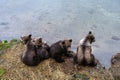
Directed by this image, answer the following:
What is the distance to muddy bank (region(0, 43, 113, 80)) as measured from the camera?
29.1ft

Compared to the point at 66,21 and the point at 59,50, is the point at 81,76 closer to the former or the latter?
the point at 59,50

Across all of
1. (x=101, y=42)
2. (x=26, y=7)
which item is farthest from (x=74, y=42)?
(x=26, y=7)

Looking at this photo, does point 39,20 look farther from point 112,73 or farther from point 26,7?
point 112,73

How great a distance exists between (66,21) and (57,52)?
5.76m

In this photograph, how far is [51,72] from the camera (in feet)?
29.5

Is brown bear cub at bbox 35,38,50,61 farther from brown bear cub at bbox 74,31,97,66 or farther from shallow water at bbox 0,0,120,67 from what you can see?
shallow water at bbox 0,0,120,67

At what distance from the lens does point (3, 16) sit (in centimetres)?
1572

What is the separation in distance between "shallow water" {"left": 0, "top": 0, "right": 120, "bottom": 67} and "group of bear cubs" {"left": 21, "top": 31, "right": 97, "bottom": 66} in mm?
2535

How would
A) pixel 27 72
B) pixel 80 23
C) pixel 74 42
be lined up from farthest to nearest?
pixel 80 23, pixel 74 42, pixel 27 72

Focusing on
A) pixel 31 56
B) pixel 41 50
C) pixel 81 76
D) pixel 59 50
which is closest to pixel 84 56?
pixel 81 76

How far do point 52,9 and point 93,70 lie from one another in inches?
308

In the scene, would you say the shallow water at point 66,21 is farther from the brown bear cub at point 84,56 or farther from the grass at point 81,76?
the grass at point 81,76

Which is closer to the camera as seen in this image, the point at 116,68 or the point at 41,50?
the point at 41,50

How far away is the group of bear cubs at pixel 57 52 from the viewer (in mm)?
9117
